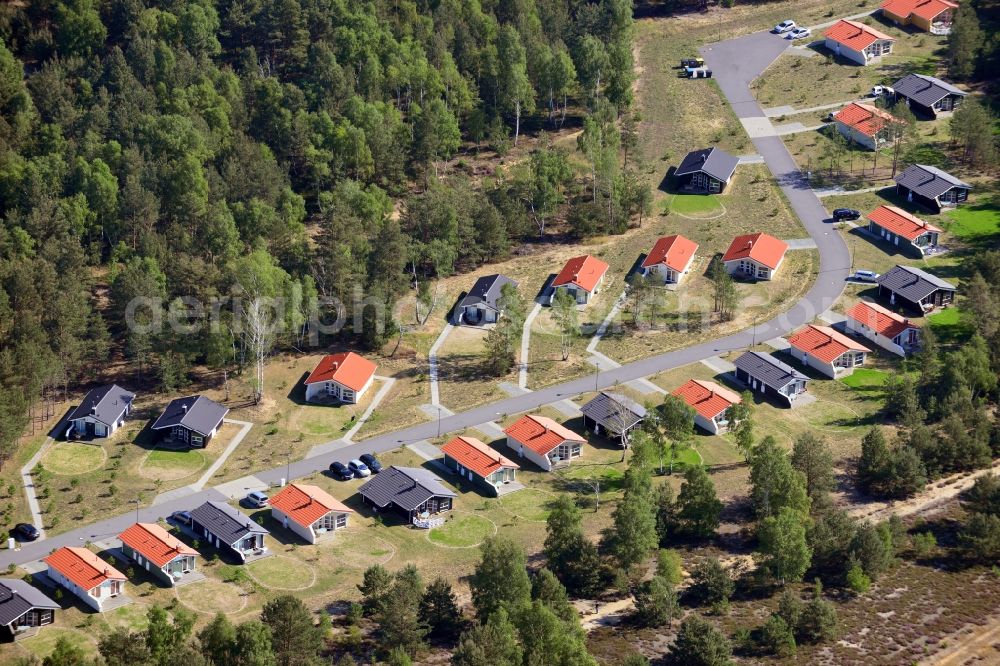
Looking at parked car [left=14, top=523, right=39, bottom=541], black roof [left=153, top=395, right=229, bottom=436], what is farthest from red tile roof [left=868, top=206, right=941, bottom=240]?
parked car [left=14, top=523, right=39, bottom=541]

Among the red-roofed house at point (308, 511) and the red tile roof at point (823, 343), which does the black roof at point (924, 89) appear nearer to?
the red tile roof at point (823, 343)

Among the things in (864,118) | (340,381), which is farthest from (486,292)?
(864,118)

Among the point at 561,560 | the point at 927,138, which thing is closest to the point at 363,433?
the point at 561,560

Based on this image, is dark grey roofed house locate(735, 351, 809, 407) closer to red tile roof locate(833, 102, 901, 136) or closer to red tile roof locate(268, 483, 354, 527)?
red tile roof locate(268, 483, 354, 527)

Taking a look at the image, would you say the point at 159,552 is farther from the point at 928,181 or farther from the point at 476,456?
the point at 928,181

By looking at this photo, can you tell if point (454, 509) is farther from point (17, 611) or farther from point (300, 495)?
point (17, 611)

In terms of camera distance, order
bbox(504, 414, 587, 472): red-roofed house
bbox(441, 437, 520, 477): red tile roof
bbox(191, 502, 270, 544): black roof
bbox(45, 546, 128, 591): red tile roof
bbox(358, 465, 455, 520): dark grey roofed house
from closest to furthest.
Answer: bbox(45, 546, 128, 591): red tile roof, bbox(191, 502, 270, 544): black roof, bbox(358, 465, 455, 520): dark grey roofed house, bbox(441, 437, 520, 477): red tile roof, bbox(504, 414, 587, 472): red-roofed house

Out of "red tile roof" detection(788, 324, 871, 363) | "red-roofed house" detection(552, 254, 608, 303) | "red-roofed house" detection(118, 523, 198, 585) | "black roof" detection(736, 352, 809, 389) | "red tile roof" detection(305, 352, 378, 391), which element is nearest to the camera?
"red-roofed house" detection(118, 523, 198, 585)
